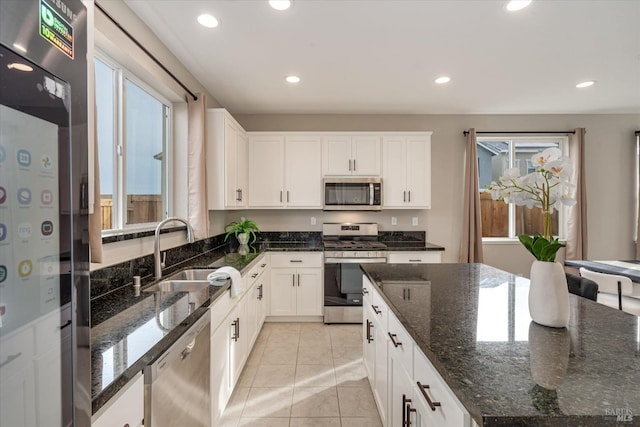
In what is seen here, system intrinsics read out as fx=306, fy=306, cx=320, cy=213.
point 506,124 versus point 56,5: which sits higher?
point 506,124

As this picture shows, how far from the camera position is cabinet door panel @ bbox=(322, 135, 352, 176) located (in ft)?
12.7

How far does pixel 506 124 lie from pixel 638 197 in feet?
6.50

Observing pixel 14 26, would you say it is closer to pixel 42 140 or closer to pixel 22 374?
pixel 42 140

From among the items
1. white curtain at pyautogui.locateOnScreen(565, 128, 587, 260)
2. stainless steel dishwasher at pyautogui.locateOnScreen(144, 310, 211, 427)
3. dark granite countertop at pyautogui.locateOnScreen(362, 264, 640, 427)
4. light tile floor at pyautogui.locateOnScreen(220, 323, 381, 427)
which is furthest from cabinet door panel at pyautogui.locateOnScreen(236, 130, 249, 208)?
white curtain at pyautogui.locateOnScreen(565, 128, 587, 260)

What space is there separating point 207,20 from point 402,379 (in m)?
2.41

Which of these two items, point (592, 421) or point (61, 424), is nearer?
point (61, 424)

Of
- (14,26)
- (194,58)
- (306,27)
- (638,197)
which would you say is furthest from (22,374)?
(638,197)

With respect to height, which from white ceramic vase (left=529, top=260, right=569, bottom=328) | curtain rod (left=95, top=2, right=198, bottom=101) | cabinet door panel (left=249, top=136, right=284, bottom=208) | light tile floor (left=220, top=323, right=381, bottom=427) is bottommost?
light tile floor (left=220, top=323, right=381, bottom=427)

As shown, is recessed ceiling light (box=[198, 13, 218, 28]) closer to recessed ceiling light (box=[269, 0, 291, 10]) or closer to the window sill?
recessed ceiling light (box=[269, 0, 291, 10])

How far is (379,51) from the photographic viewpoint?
8.15 ft

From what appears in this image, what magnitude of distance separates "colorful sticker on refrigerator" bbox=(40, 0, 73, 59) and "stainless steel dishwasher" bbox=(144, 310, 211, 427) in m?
0.95

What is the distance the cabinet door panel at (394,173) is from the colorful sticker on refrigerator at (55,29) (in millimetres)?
3582

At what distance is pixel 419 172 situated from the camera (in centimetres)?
388

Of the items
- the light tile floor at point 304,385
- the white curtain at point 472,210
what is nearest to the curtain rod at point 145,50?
the light tile floor at point 304,385
